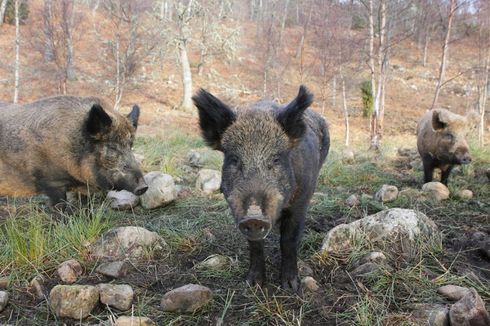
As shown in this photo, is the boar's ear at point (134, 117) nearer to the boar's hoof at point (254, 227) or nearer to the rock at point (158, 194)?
the rock at point (158, 194)

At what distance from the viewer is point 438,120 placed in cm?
750

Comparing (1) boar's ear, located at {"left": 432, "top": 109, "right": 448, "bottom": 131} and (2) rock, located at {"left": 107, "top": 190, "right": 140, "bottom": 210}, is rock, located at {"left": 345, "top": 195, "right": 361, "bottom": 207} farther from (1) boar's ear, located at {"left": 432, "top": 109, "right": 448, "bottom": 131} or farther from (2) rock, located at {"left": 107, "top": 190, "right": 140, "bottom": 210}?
(1) boar's ear, located at {"left": 432, "top": 109, "right": 448, "bottom": 131}

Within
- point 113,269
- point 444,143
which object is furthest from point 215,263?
point 444,143

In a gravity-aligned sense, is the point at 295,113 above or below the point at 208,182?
above

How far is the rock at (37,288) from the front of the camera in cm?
327

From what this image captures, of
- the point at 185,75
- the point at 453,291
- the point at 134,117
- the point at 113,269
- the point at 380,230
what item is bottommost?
the point at 113,269

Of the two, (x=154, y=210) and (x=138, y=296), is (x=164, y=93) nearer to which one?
(x=154, y=210)

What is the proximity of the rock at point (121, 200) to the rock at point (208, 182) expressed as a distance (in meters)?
1.22

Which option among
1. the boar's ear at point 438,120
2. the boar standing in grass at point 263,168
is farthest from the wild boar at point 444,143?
the boar standing in grass at point 263,168

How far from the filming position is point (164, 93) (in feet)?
85.3

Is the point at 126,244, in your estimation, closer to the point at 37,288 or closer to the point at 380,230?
the point at 37,288

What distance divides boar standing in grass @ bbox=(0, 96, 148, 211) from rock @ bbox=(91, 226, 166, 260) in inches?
41.6

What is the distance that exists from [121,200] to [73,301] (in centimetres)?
267

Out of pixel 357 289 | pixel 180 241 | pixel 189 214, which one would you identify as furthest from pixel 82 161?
pixel 357 289
